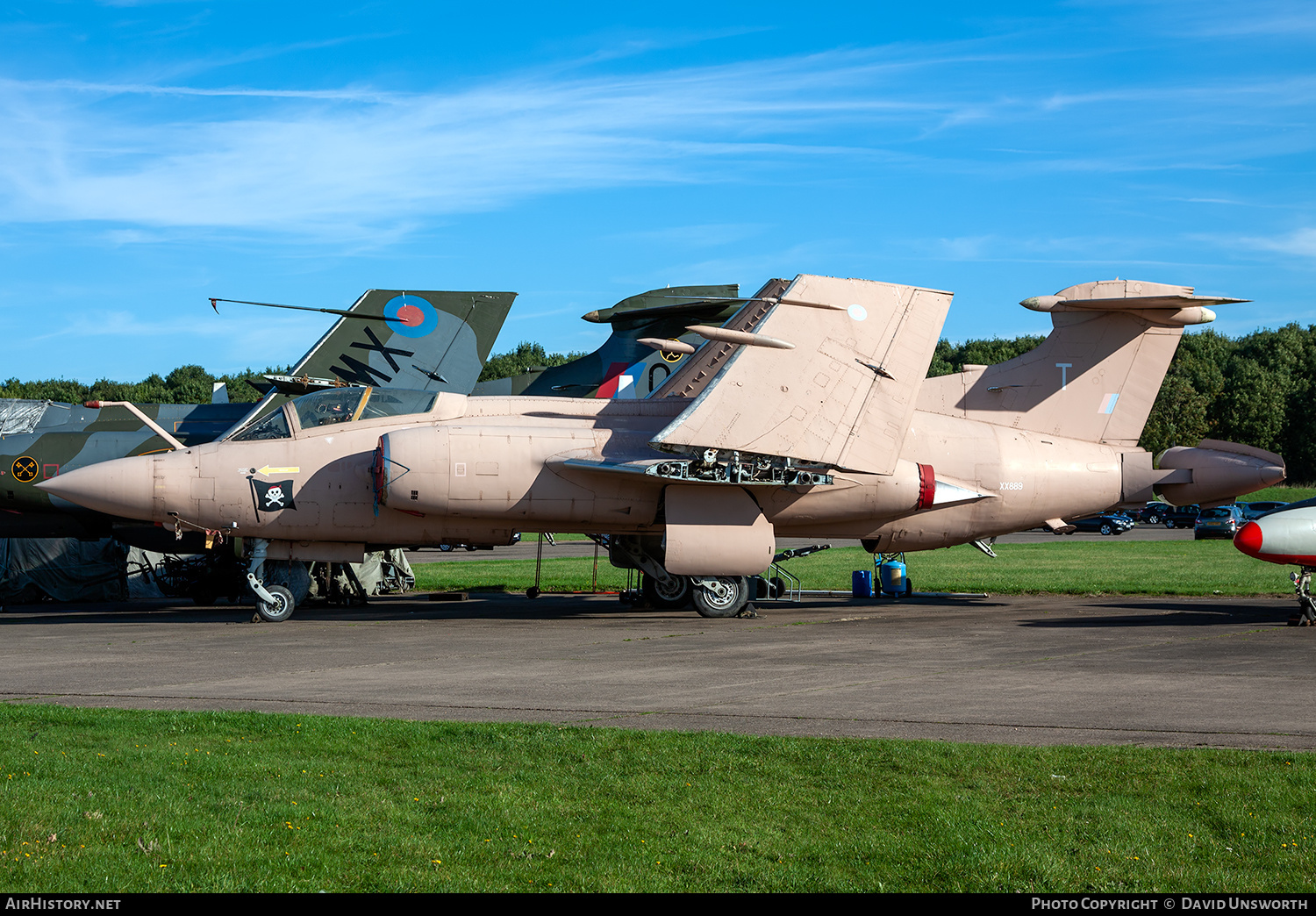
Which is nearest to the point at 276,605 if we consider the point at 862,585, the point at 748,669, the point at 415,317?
the point at 415,317

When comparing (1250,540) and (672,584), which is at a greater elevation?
(1250,540)

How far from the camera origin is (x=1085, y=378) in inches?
817

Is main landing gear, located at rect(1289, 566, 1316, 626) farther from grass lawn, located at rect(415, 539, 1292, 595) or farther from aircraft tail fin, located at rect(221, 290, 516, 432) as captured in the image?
aircraft tail fin, located at rect(221, 290, 516, 432)

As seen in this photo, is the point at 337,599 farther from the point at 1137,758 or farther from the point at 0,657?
the point at 1137,758

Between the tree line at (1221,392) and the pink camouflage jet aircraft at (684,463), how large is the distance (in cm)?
6176

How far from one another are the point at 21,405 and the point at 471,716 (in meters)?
18.8

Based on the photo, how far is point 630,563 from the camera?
2152 cm

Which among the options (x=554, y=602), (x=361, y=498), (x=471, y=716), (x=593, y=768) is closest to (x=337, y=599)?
(x=554, y=602)

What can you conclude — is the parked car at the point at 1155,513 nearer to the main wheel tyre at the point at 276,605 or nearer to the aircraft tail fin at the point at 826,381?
the aircraft tail fin at the point at 826,381

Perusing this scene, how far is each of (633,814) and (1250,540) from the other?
13216mm

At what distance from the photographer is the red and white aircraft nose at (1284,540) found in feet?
51.9

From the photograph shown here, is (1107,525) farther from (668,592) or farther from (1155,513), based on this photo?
(668,592)

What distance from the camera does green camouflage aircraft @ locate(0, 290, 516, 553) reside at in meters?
21.0

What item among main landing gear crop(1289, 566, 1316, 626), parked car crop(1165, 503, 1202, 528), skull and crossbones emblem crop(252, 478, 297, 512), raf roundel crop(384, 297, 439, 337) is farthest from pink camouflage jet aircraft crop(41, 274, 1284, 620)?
parked car crop(1165, 503, 1202, 528)
